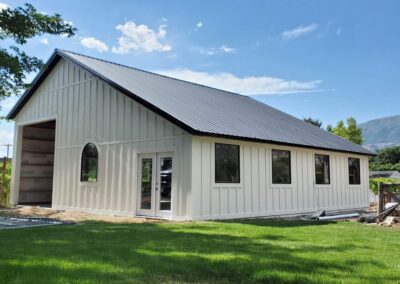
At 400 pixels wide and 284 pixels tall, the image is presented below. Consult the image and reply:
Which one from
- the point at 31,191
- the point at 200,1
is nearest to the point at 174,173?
the point at 200,1

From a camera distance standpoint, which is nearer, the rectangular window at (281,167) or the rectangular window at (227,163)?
the rectangular window at (227,163)

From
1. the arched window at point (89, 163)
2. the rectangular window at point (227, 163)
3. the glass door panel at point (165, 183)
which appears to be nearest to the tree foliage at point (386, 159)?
the rectangular window at point (227, 163)

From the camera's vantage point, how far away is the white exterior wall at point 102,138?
13.4 m

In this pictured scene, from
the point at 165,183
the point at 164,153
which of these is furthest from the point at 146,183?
the point at 164,153

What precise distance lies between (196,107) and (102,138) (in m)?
3.78

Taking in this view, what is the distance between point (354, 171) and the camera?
21203 mm

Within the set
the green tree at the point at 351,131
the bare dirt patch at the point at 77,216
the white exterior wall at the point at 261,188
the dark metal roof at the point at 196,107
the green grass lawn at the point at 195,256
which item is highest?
the green tree at the point at 351,131

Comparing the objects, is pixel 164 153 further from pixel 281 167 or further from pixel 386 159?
pixel 386 159

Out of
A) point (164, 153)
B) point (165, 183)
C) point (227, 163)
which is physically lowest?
point (165, 183)

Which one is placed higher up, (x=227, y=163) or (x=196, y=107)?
(x=196, y=107)

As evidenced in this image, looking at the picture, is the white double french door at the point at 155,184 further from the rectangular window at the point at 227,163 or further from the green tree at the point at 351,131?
the green tree at the point at 351,131

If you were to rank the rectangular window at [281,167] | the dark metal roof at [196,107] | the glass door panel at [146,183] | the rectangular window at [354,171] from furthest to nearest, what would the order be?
1. the rectangular window at [354,171]
2. the rectangular window at [281,167]
3. the glass door panel at [146,183]
4. the dark metal roof at [196,107]

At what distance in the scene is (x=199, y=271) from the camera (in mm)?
5660

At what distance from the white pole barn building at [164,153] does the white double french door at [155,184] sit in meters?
0.03
